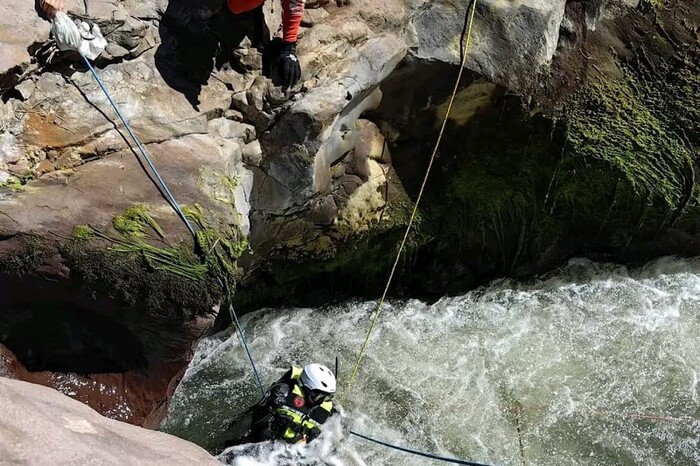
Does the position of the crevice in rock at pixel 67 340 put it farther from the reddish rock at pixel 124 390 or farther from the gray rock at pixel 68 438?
the gray rock at pixel 68 438

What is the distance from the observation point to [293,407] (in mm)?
4680

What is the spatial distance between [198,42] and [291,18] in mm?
716

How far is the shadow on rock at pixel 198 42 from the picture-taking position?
196 inches

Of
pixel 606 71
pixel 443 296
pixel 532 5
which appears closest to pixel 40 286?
pixel 443 296

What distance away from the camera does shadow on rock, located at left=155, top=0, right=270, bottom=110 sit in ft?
16.4

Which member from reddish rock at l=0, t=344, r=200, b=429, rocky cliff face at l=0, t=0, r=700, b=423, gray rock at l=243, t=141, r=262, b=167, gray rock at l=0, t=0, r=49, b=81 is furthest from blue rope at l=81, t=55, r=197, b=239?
reddish rock at l=0, t=344, r=200, b=429

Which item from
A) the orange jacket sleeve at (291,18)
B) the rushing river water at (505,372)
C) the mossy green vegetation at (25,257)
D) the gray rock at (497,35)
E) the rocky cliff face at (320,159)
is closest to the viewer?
the mossy green vegetation at (25,257)

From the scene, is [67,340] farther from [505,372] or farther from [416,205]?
[505,372]

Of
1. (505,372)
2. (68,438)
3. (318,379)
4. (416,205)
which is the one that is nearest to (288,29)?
(416,205)

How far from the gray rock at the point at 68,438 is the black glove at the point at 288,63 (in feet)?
8.58

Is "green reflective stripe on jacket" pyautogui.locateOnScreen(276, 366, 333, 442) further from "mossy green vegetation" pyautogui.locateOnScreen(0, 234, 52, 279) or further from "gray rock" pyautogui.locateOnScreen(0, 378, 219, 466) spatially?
"mossy green vegetation" pyautogui.locateOnScreen(0, 234, 52, 279)

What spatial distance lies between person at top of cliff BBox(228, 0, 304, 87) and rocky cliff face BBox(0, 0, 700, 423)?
150 mm

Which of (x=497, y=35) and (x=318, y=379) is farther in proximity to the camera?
(x=497, y=35)

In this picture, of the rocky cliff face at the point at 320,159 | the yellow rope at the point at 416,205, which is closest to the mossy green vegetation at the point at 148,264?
the rocky cliff face at the point at 320,159
